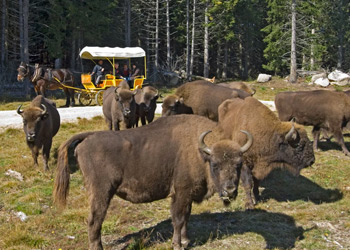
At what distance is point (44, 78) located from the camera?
2166 centimetres

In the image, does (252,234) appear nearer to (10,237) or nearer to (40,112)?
(10,237)

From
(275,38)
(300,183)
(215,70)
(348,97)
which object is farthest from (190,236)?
(215,70)

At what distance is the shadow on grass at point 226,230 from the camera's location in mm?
6871

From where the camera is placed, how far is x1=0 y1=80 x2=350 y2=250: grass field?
6.89 m

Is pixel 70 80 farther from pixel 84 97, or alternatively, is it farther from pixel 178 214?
pixel 178 214

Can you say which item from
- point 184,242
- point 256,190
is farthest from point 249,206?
point 184,242

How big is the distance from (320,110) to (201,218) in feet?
25.0

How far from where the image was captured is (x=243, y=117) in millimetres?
9297

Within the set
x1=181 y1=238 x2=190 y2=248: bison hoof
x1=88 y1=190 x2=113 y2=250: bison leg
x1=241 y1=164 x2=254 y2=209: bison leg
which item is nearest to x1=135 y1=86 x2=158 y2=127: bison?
x1=241 y1=164 x2=254 y2=209: bison leg

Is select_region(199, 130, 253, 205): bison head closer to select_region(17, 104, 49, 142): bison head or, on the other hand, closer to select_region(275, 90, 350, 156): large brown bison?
select_region(17, 104, 49, 142): bison head

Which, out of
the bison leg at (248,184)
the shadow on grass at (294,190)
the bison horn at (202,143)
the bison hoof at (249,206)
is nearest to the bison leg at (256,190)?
the shadow on grass at (294,190)

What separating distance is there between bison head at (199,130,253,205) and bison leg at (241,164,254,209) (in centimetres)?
262

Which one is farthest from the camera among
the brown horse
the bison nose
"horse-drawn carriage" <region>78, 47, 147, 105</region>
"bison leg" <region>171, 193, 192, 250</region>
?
"horse-drawn carriage" <region>78, 47, 147, 105</region>

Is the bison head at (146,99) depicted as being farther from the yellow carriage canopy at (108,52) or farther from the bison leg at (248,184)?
the yellow carriage canopy at (108,52)
